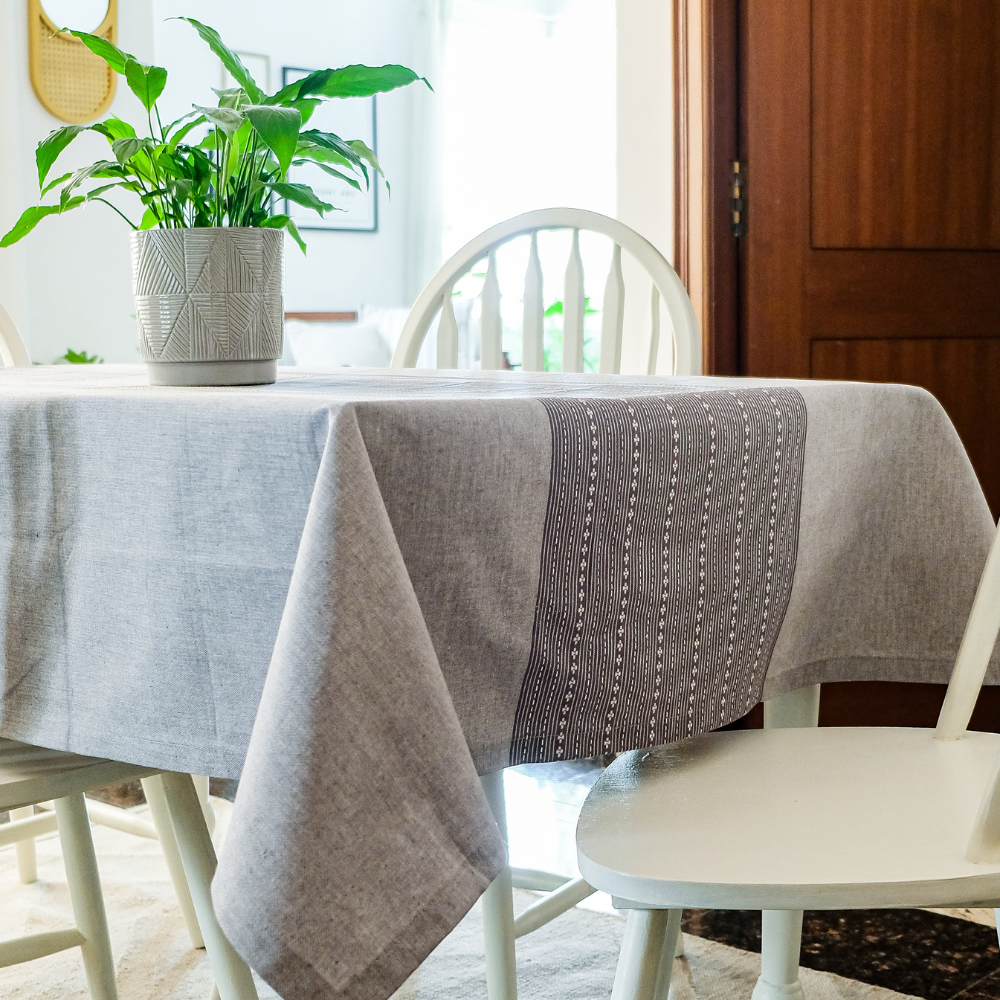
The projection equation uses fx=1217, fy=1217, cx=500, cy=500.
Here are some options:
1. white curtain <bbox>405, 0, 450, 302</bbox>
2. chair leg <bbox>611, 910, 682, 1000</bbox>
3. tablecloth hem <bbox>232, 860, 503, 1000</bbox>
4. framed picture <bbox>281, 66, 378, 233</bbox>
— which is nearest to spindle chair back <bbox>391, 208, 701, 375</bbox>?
chair leg <bbox>611, 910, 682, 1000</bbox>

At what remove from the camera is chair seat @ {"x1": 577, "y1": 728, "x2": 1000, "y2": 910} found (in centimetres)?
71

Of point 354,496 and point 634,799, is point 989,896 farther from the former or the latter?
point 354,496

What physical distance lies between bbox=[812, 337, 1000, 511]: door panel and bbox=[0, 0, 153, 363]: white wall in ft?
8.80

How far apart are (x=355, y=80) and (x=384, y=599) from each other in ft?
1.70

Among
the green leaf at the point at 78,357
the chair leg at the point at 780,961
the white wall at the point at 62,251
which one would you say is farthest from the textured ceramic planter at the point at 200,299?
the green leaf at the point at 78,357

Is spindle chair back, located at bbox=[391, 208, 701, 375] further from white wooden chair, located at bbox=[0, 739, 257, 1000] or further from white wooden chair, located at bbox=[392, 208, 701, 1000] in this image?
white wooden chair, located at bbox=[0, 739, 257, 1000]

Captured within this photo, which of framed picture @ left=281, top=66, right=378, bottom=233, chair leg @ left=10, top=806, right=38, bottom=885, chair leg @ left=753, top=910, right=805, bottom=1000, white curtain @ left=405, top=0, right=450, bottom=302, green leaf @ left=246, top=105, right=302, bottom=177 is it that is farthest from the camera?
white curtain @ left=405, top=0, right=450, bottom=302

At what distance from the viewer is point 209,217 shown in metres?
1.01

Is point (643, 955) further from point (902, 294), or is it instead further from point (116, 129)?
point (902, 294)

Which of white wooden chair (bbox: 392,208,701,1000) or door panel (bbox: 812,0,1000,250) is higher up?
door panel (bbox: 812,0,1000,250)

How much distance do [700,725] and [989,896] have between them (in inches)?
7.9

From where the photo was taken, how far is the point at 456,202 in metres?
6.84

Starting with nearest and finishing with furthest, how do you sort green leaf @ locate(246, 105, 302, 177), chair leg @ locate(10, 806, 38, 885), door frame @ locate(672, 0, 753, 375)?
green leaf @ locate(246, 105, 302, 177)
chair leg @ locate(10, 806, 38, 885)
door frame @ locate(672, 0, 753, 375)

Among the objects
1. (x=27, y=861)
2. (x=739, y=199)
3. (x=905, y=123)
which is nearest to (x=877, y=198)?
(x=905, y=123)
